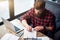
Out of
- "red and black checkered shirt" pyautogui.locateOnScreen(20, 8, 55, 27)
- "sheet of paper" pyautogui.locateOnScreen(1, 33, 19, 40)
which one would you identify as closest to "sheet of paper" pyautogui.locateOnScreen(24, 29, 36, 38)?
"sheet of paper" pyautogui.locateOnScreen(1, 33, 19, 40)

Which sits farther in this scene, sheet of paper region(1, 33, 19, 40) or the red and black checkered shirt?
the red and black checkered shirt

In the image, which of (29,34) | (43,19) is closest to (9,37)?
(29,34)

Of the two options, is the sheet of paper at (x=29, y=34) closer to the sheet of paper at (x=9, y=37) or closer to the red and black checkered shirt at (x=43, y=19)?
the sheet of paper at (x=9, y=37)

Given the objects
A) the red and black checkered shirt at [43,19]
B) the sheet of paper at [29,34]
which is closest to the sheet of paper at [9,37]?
the sheet of paper at [29,34]

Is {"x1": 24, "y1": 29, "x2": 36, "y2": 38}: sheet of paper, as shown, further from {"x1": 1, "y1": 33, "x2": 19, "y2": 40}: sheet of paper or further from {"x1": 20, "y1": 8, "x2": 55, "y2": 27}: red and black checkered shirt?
{"x1": 20, "y1": 8, "x2": 55, "y2": 27}: red and black checkered shirt

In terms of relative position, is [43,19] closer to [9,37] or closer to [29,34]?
[29,34]

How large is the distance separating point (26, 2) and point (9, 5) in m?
0.82

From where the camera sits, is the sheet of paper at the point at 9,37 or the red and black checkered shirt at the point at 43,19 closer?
the sheet of paper at the point at 9,37

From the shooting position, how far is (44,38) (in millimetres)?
1319

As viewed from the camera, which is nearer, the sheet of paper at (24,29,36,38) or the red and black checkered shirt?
the sheet of paper at (24,29,36,38)

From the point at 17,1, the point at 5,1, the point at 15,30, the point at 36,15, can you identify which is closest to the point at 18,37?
the point at 15,30

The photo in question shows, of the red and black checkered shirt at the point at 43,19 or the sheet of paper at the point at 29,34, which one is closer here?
the sheet of paper at the point at 29,34

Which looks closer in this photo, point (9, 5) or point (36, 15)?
point (36, 15)

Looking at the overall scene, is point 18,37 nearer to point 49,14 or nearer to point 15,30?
point 15,30
